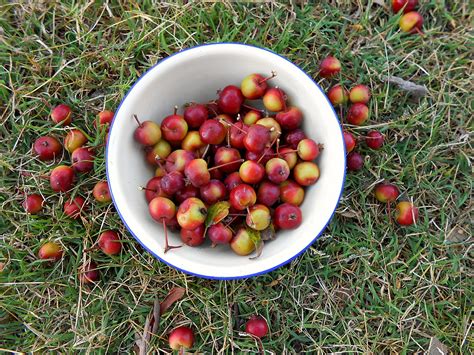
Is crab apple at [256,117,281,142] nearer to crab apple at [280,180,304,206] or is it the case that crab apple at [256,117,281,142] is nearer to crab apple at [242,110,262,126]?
crab apple at [242,110,262,126]

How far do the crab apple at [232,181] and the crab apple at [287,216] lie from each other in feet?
0.85

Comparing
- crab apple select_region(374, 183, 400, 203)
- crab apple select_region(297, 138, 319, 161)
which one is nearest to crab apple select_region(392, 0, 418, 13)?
crab apple select_region(374, 183, 400, 203)

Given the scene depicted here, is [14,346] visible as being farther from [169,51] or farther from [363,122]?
[363,122]

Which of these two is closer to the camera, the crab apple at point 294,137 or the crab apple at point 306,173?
the crab apple at point 306,173

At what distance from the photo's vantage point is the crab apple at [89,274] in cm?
289

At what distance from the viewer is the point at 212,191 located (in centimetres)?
241

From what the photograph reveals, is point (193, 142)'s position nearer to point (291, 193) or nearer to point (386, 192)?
point (291, 193)

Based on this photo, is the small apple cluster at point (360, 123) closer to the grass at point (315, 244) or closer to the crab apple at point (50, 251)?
the grass at point (315, 244)

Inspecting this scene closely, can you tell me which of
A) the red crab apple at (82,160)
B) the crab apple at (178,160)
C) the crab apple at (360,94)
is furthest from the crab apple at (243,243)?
the crab apple at (360,94)

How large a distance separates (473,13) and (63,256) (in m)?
3.37

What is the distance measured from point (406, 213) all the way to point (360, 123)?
26.4 inches

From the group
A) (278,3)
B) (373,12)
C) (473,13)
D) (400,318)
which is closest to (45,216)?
(278,3)

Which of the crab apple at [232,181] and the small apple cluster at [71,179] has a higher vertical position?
the crab apple at [232,181]

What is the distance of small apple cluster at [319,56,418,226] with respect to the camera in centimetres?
300
